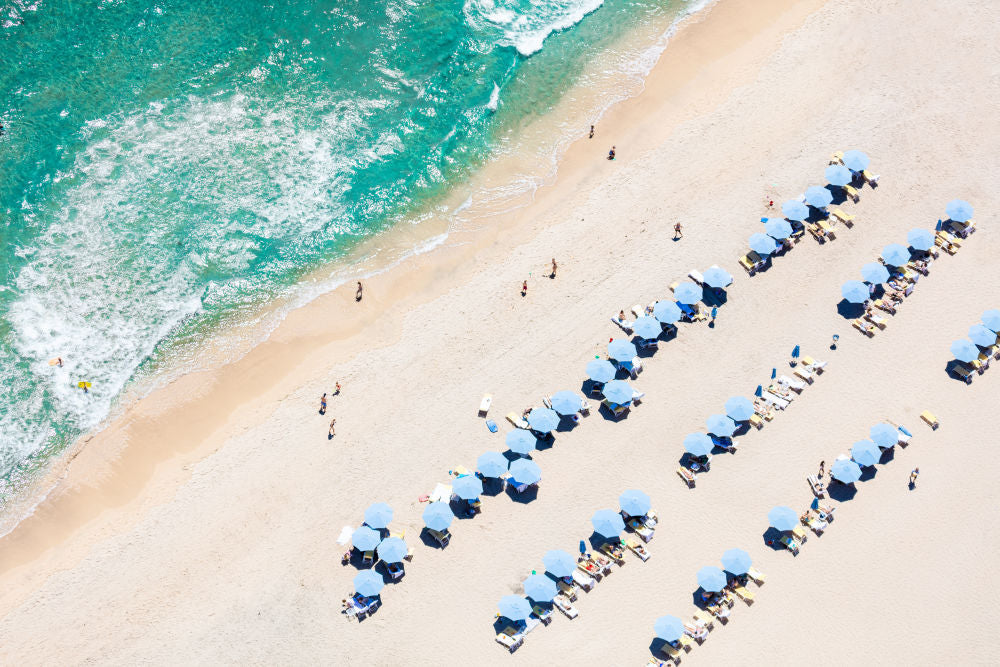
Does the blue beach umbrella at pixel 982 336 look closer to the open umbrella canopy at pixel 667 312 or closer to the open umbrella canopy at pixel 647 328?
the open umbrella canopy at pixel 667 312

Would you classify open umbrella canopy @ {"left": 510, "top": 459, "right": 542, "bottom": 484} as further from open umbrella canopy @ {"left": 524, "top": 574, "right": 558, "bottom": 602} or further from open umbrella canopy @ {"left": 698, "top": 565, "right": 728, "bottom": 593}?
open umbrella canopy @ {"left": 698, "top": 565, "right": 728, "bottom": 593}

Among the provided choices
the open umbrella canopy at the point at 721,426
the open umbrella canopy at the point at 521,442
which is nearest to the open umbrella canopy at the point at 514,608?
the open umbrella canopy at the point at 521,442

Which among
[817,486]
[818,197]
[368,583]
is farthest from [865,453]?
[368,583]

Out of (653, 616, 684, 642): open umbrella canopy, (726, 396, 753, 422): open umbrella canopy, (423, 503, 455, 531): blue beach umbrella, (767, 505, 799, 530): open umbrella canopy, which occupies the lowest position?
(767, 505, 799, 530): open umbrella canopy

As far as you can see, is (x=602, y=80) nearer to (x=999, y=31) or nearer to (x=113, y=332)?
(x=999, y=31)

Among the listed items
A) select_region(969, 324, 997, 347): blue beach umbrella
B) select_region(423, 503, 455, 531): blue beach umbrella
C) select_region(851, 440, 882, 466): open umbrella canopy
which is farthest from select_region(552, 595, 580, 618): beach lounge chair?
select_region(969, 324, 997, 347): blue beach umbrella

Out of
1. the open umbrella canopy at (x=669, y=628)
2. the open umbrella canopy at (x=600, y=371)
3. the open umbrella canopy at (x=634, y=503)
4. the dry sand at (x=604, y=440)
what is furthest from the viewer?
the open umbrella canopy at (x=600, y=371)

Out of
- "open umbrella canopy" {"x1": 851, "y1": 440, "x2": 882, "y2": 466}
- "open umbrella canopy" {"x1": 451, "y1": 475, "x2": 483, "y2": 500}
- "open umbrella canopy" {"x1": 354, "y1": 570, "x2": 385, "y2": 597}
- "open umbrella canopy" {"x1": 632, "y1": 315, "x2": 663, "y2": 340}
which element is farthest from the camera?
"open umbrella canopy" {"x1": 632, "y1": 315, "x2": 663, "y2": 340}
